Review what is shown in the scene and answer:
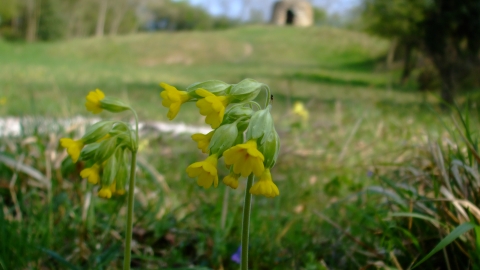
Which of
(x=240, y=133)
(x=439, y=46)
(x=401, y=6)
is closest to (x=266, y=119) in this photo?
(x=240, y=133)

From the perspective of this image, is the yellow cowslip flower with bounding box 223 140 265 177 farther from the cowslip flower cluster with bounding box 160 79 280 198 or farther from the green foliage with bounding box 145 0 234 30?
the green foliage with bounding box 145 0 234 30

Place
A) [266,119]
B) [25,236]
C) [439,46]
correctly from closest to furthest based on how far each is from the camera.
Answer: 1. [266,119]
2. [25,236]
3. [439,46]

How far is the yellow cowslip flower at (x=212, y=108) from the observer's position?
73 centimetres

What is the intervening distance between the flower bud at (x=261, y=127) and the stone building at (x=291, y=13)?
39.1 m

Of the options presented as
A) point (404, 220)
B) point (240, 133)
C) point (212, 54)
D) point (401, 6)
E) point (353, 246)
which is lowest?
point (212, 54)

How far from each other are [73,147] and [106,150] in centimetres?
10

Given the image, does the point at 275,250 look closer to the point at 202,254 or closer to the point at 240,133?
the point at 202,254

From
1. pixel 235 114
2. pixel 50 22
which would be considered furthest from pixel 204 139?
pixel 50 22

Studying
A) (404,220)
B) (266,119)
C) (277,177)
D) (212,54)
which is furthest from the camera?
(212,54)

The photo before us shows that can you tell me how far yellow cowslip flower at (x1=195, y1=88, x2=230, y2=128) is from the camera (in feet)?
2.40

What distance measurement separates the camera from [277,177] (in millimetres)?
2549

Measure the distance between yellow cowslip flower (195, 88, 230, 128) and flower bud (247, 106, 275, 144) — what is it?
5 centimetres

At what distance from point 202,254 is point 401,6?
857 centimetres

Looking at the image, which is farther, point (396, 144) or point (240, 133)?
point (396, 144)
